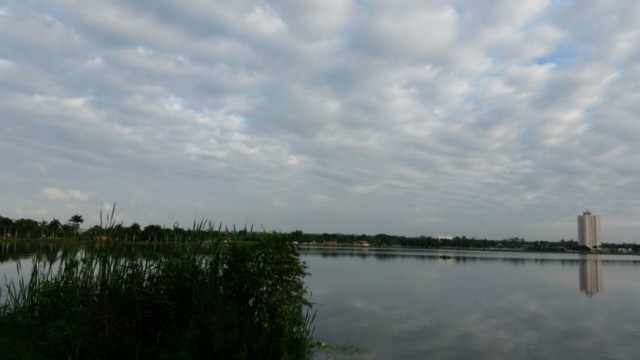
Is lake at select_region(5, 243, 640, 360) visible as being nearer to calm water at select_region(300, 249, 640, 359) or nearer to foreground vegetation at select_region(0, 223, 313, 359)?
calm water at select_region(300, 249, 640, 359)

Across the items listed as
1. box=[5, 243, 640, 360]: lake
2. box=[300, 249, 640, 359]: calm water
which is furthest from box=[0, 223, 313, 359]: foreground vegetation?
box=[300, 249, 640, 359]: calm water

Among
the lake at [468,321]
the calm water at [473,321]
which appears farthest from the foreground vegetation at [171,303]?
the calm water at [473,321]

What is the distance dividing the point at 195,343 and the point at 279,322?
6.80ft

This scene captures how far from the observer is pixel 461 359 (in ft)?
63.4

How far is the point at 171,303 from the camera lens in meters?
10.9

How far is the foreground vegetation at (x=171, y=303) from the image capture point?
9.90 m

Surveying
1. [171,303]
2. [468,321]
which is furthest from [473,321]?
[171,303]

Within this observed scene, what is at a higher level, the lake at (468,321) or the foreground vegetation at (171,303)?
the foreground vegetation at (171,303)

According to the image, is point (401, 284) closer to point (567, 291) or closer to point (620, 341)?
point (567, 291)

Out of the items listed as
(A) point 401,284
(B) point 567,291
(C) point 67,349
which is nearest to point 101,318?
(C) point 67,349

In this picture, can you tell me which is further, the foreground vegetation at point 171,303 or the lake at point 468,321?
the lake at point 468,321

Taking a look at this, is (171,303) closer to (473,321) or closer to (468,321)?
(468,321)

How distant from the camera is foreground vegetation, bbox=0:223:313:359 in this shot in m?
9.90

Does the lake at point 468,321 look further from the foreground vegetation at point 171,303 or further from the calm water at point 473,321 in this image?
the foreground vegetation at point 171,303
